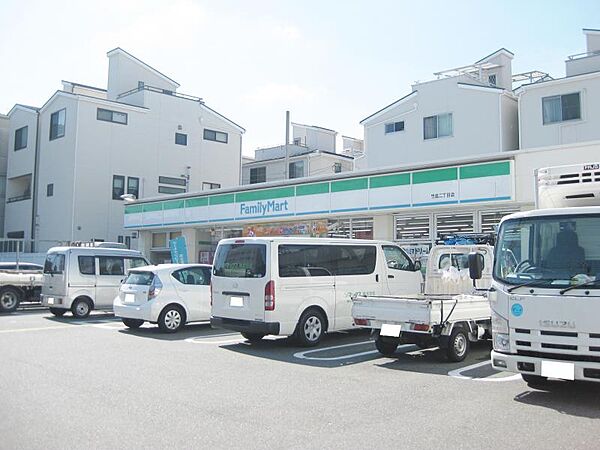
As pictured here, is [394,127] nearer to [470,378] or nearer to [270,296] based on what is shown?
[270,296]

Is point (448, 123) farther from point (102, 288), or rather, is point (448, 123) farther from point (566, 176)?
point (566, 176)

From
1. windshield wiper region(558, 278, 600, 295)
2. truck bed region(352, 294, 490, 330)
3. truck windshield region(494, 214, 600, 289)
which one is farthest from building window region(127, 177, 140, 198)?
windshield wiper region(558, 278, 600, 295)

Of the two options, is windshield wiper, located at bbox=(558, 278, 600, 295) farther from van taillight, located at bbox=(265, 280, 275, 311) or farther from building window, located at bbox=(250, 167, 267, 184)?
building window, located at bbox=(250, 167, 267, 184)

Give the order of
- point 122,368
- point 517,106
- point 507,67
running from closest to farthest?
point 122,368 < point 517,106 < point 507,67

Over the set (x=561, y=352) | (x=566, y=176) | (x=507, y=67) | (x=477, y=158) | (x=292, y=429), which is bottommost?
(x=292, y=429)

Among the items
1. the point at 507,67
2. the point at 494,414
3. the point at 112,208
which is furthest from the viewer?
the point at 112,208

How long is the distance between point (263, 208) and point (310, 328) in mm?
10926

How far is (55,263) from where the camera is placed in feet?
53.0

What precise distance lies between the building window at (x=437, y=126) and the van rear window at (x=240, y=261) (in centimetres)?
1706

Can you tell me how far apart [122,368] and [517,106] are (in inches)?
873

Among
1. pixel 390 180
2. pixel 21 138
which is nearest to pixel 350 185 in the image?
pixel 390 180

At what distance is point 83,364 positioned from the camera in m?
8.93

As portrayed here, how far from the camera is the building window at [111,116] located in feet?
106

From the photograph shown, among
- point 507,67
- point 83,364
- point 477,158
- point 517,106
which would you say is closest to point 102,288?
point 83,364
